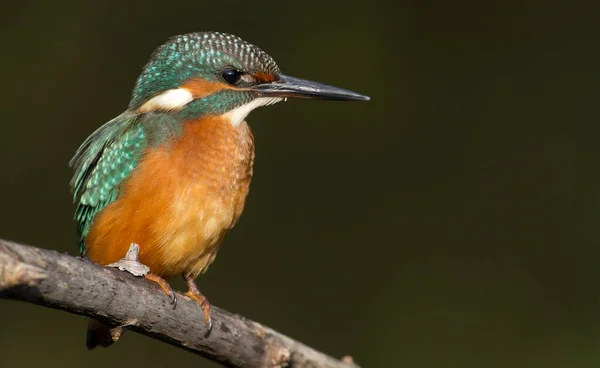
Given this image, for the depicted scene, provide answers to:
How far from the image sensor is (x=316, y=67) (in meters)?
4.61

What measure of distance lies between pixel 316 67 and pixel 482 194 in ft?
3.42

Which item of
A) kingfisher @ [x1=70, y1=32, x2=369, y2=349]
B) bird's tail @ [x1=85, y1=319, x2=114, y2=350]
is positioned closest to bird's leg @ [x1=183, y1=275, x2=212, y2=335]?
kingfisher @ [x1=70, y1=32, x2=369, y2=349]

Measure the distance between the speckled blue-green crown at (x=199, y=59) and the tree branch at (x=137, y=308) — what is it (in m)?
0.74

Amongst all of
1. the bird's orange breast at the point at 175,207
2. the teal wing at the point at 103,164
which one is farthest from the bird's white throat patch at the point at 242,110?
the teal wing at the point at 103,164

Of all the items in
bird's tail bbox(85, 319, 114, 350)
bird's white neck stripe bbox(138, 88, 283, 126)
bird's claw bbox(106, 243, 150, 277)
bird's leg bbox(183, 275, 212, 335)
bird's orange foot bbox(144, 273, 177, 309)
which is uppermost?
bird's white neck stripe bbox(138, 88, 283, 126)

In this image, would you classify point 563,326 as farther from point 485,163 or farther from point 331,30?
point 331,30

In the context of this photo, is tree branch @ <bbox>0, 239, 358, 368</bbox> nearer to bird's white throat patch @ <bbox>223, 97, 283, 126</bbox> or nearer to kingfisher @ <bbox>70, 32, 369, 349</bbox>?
kingfisher @ <bbox>70, 32, 369, 349</bbox>

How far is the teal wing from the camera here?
8.89 feet

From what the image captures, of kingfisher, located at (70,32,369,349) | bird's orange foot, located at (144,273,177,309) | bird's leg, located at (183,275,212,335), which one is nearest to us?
bird's orange foot, located at (144,273,177,309)

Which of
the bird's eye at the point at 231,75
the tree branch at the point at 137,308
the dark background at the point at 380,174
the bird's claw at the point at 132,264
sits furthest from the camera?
the dark background at the point at 380,174

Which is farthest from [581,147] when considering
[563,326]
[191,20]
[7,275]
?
[7,275]

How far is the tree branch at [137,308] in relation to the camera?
73.9 inches

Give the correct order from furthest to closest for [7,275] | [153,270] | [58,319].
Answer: [58,319]
[153,270]
[7,275]

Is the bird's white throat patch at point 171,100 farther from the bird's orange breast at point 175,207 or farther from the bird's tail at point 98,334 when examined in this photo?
the bird's tail at point 98,334
